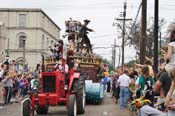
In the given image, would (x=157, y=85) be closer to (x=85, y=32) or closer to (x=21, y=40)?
(x=85, y=32)

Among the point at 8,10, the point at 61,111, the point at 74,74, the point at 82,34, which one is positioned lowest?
the point at 61,111

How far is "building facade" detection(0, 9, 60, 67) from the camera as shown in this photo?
9688cm

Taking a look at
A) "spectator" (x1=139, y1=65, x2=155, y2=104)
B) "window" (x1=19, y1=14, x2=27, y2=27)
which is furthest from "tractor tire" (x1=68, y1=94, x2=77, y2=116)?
"window" (x1=19, y1=14, x2=27, y2=27)

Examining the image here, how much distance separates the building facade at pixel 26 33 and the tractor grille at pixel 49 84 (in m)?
76.8

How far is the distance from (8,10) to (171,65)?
310ft

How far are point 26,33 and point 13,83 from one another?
233 feet

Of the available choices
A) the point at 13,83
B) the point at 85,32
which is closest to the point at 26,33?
the point at 13,83

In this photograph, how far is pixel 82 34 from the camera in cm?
2559

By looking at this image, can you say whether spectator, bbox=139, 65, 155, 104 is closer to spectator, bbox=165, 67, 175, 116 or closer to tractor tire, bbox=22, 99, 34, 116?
tractor tire, bbox=22, 99, 34, 116

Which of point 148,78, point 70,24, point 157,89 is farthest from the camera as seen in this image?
point 70,24

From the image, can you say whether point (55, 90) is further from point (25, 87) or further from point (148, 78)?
point (25, 87)

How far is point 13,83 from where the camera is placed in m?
28.5

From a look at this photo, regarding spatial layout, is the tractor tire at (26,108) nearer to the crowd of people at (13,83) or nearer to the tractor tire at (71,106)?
the tractor tire at (71,106)

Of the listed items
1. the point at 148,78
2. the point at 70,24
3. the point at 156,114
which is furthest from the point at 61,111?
the point at 156,114
